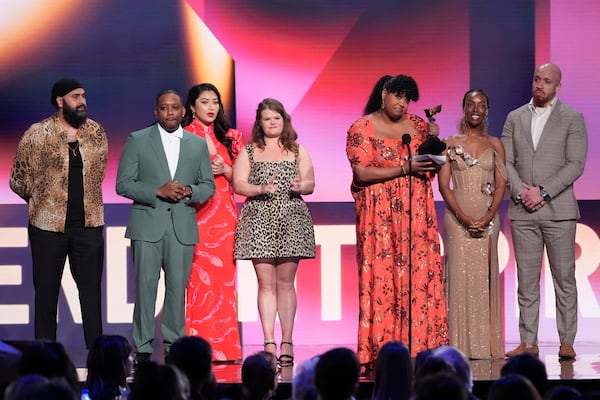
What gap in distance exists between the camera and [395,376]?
432 cm

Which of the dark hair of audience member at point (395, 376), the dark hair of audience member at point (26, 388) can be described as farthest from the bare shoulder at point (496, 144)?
the dark hair of audience member at point (26, 388)

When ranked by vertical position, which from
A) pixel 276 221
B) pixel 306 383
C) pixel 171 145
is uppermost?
pixel 171 145

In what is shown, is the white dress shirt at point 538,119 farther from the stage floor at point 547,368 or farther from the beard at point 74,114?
the beard at point 74,114

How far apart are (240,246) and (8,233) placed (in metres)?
2.30

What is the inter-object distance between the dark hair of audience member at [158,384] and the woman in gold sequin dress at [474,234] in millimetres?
3796

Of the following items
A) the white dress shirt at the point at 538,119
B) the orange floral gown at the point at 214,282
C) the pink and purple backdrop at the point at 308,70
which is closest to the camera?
the orange floral gown at the point at 214,282

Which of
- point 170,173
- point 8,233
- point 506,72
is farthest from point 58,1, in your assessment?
point 506,72

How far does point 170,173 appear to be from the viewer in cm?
718

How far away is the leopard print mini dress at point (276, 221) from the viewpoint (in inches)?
281

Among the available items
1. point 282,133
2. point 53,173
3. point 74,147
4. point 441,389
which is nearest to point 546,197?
point 282,133

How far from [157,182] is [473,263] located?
2.02 meters

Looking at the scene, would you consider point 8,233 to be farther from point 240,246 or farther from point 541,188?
point 541,188

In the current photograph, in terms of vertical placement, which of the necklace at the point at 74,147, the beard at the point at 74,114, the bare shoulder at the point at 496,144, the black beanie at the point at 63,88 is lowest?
the necklace at the point at 74,147

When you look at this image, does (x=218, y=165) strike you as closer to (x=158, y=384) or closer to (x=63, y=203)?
(x=63, y=203)
